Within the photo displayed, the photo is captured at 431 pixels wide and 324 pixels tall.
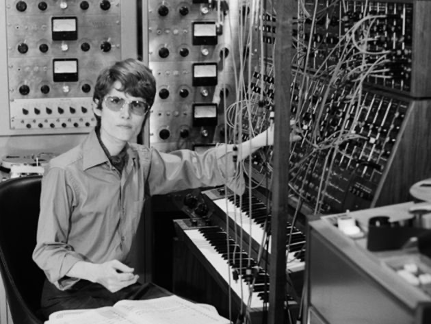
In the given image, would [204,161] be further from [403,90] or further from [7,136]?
[7,136]

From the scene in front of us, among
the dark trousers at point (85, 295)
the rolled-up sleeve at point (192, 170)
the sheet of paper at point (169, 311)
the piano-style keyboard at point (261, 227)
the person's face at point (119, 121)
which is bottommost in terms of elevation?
the dark trousers at point (85, 295)

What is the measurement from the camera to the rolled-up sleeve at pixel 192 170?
368 cm

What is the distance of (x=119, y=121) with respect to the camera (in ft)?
11.1

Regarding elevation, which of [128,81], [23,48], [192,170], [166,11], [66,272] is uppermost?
[166,11]

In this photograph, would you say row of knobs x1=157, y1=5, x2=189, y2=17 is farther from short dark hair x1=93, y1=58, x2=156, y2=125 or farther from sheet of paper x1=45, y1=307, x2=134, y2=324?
sheet of paper x1=45, y1=307, x2=134, y2=324

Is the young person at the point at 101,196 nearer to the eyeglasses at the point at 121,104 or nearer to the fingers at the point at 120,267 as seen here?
the eyeglasses at the point at 121,104

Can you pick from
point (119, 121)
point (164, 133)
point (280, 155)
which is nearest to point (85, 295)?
point (119, 121)

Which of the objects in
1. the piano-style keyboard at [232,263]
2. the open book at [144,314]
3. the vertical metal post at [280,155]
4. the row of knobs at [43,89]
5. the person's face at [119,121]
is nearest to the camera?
the vertical metal post at [280,155]

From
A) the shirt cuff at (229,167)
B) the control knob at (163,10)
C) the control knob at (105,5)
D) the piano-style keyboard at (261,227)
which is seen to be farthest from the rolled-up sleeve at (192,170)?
the control knob at (105,5)

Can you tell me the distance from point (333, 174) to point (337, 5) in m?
0.63

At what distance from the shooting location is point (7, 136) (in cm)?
477

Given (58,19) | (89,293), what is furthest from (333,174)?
(58,19)

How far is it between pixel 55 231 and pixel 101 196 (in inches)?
Answer: 10.1

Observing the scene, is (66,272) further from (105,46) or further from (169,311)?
(105,46)
